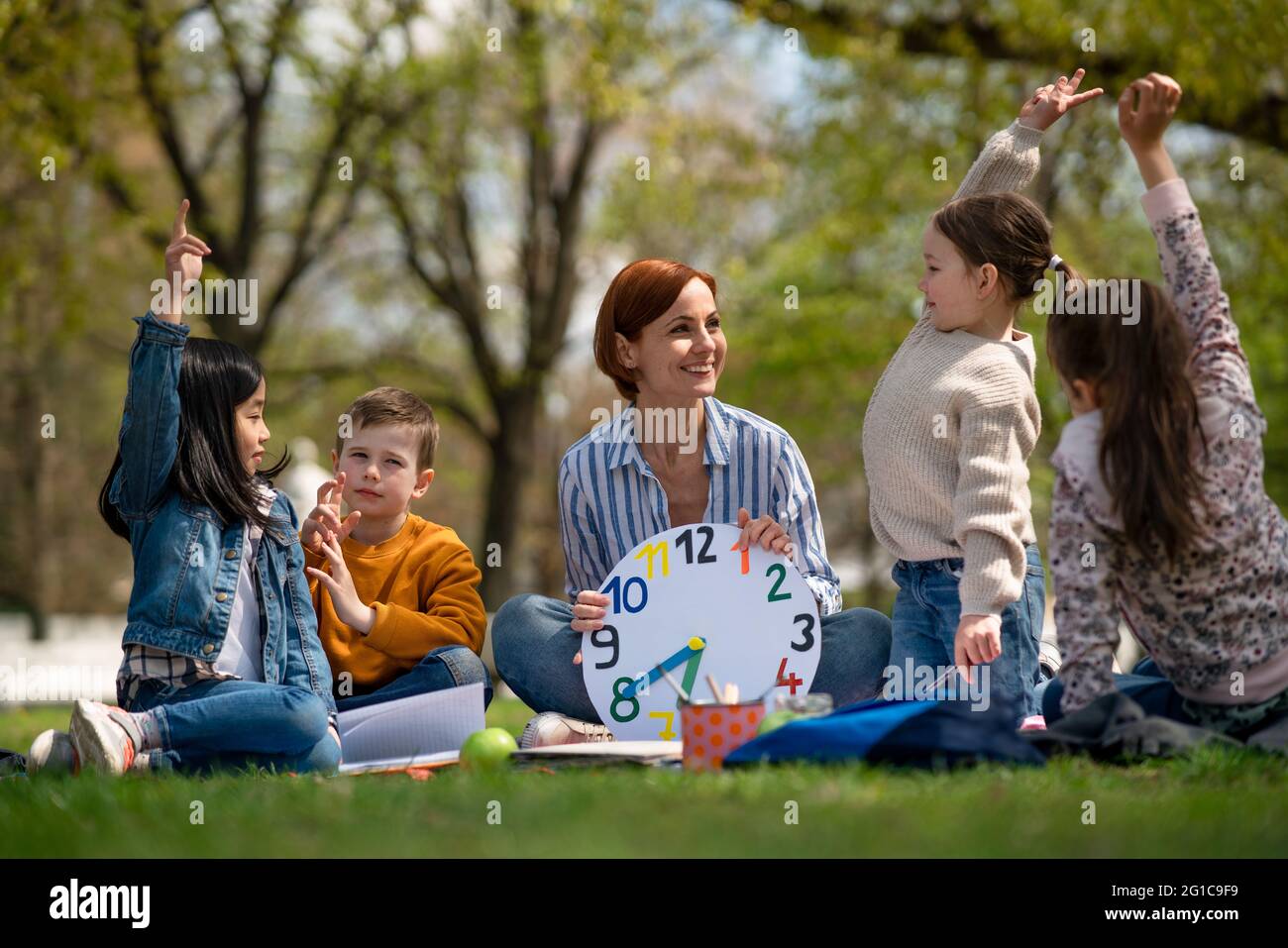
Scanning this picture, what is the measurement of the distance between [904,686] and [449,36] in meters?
13.4

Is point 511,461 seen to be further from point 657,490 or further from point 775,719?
point 775,719

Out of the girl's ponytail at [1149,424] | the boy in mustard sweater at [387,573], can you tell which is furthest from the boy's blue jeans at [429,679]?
the girl's ponytail at [1149,424]

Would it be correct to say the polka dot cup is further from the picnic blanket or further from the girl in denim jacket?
the girl in denim jacket

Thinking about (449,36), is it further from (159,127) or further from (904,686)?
(904,686)

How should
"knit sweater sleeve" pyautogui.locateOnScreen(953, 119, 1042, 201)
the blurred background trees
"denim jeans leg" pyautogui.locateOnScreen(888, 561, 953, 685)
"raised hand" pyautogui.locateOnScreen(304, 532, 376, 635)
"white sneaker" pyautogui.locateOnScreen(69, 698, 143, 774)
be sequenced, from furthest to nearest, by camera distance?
the blurred background trees → "knit sweater sleeve" pyautogui.locateOnScreen(953, 119, 1042, 201) → "raised hand" pyautogui.locateOnScreen(304, 532, 376, 635) → "denim jeans leg" pyautogui.locateOnScreen(888, 561, 953, 685) → "white sneaker" pyautogui.locateOnScreen(69, 698, 143, 774)

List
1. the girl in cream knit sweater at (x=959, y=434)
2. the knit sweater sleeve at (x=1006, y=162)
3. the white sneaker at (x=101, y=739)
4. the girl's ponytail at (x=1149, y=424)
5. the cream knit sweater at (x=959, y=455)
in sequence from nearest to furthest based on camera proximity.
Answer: the girl's ponytail at (x=1149, y=424) < the white sneaker at (x=101, y=739) < the cream knit sweater at (x=959, y=455) < the girl in cream knit sweater at (x=959, y=434) < the knit sweater sleeve at (x=1006, y=162)

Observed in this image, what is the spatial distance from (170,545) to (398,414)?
3.48ft

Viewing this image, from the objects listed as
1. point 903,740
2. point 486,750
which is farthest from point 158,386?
point 903,740

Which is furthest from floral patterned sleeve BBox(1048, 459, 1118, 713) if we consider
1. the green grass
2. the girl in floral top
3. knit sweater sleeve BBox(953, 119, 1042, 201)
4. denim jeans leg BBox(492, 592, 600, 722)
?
denim jeans leg BBox(492, 592, 600, 722)

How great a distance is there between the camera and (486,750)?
438 cm

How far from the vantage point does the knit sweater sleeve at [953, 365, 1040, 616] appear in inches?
165

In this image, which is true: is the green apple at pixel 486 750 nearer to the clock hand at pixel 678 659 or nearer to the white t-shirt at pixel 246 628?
the clock hand at pixel 678 659

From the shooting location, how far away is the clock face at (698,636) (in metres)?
4.93

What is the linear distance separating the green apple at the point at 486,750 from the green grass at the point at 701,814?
580 mm
